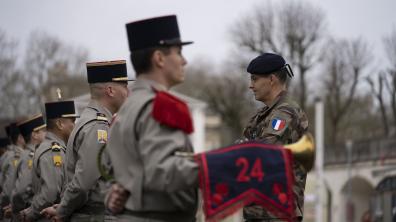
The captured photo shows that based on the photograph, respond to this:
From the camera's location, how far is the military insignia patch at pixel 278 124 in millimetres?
8266

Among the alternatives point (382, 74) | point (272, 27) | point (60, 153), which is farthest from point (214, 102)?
point (60, 153)

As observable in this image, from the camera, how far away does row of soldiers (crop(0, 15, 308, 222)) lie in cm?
585

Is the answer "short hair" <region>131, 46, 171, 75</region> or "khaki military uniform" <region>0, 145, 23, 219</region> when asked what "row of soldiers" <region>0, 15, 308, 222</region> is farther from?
"khaki military uniform" <region>0, 145, 23, 219</region>

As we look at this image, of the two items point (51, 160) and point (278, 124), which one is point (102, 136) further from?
point (51, 160)

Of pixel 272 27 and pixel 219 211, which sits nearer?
pixel 219 211

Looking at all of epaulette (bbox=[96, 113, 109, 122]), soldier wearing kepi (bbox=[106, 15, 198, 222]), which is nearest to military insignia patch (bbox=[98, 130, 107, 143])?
epaulette (bbox=[96, 113, 109, 122])

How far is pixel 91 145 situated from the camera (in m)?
8.52

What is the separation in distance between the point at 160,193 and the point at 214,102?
7740 centimetres

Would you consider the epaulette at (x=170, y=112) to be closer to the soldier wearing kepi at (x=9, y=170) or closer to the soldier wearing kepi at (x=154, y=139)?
the soldier wearing kepi at (x=154, y=139)

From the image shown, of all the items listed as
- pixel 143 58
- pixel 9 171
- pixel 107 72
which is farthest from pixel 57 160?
pixel 9 171

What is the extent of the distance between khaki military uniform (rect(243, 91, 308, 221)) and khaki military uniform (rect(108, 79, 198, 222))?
6.57 ft

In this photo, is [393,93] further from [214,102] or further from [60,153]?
[60,153]

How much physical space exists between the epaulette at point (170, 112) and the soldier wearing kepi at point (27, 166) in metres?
6.87

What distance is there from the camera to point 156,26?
6152 mm
